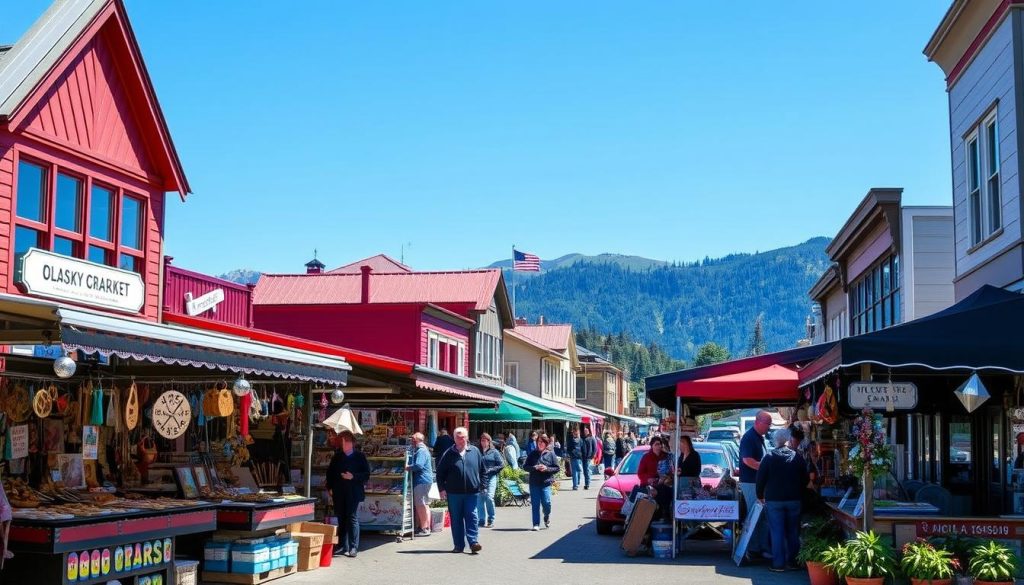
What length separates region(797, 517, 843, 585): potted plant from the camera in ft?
41.0

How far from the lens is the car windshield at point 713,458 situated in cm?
2183

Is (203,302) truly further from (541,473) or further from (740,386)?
(740,386)

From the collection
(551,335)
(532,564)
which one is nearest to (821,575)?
(532,564)

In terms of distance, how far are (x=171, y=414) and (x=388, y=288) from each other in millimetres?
29076

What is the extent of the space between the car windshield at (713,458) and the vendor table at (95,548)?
12486mm

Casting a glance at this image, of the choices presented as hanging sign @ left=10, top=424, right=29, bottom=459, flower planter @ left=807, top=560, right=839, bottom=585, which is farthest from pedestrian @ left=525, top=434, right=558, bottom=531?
hanging sign @ left=10, top=424, right=29, bottom=459

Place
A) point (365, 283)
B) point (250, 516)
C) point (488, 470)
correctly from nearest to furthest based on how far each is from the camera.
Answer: point (250, 516)
point (488, 470)
point (365, 283)

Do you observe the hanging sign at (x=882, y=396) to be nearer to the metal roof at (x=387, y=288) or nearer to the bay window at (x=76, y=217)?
the bay window at (x=76, y=217)

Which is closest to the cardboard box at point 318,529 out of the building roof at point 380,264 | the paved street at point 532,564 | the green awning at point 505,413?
the paved street at point 532,564

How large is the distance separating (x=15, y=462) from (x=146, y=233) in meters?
8.05

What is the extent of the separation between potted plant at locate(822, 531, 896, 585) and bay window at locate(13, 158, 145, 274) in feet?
40.8

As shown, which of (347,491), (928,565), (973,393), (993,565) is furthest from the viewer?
(347,491)

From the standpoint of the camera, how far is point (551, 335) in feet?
212

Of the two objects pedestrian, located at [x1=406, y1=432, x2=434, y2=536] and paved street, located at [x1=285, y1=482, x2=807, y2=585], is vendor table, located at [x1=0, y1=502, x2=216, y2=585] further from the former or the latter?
pedestrian, located at [x1=406, y1=432, x2=434, y2=536]
